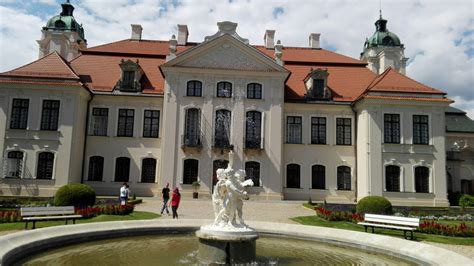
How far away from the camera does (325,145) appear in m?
30.0

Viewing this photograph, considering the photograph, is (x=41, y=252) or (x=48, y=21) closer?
(x=41, y=252)

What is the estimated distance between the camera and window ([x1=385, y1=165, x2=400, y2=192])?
2783 cm

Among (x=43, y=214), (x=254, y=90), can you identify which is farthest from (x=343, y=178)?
(x=43, y=214)

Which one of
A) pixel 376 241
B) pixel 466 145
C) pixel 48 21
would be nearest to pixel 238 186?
pixel 376 241

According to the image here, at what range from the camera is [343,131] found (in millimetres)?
30328

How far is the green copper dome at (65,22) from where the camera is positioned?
4950 centimetres

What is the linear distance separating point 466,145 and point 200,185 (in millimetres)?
26200

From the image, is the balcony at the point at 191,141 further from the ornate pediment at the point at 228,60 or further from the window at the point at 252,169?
the ornate pediment at the point at 228,60

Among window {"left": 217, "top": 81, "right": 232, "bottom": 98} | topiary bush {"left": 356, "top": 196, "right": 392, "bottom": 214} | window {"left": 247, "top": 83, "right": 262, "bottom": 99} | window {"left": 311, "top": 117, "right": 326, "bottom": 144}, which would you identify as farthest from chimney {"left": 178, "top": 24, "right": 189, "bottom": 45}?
topiary bush {"left": 356, "top": 196, "right": 392, "bottom": 214}

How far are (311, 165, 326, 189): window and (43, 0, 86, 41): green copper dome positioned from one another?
35905mm

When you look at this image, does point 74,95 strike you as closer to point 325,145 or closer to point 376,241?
point 325,145

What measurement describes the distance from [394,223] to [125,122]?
21.4m

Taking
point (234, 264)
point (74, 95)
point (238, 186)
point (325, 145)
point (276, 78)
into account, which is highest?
point (276, 78)

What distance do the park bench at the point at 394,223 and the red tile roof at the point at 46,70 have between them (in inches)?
856
